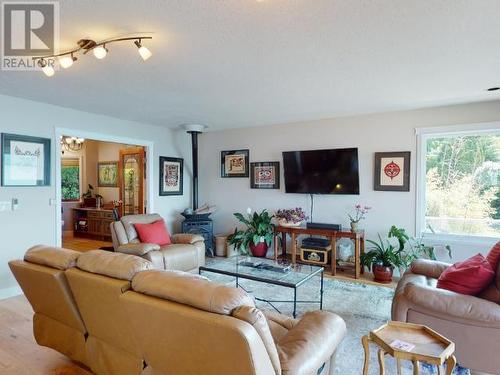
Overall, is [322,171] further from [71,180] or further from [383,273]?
[71,180]

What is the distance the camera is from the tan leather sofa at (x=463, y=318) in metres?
1.96

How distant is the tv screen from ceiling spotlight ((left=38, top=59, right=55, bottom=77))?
11.5 feet

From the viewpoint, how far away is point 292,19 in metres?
2.04

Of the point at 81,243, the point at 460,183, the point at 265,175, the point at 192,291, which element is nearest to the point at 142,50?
the point at 192,291

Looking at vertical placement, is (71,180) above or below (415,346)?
above

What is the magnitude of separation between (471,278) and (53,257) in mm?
2748

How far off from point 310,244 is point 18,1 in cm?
425

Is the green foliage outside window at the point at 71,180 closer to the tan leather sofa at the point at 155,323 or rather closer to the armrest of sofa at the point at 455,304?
the tan leather sofa at the point at 155,323

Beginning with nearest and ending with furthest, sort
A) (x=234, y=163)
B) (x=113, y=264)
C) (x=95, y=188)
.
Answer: (x=113, y=264) → (x=234, y=163) → (x=95, y=188)

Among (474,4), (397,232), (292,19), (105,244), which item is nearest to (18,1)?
(292,19)

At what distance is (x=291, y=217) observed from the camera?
5.01m

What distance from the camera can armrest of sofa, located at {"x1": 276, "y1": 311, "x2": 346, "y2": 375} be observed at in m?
1.40

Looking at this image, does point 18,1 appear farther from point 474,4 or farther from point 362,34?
point 474,4

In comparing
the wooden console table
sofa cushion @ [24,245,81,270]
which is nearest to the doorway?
the wooden console table
